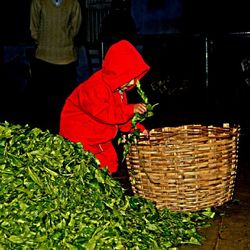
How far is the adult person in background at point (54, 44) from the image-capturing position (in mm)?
6461

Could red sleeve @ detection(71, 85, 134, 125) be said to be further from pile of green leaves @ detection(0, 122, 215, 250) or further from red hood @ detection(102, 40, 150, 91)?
pile of green leaves @ detection(0, 122, 215, 250)

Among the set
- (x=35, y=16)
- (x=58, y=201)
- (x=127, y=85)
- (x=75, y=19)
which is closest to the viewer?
(x=58, y=201)

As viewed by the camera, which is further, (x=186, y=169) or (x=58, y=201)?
(x=186, y=169)

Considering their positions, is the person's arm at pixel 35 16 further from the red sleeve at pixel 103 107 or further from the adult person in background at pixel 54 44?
the red sleeve at pixel 103 107

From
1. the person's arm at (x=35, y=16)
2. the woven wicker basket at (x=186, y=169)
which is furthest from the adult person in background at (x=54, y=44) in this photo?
the woven wicker basket at (x=186, y=169)

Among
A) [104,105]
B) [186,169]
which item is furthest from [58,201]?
[104,105]

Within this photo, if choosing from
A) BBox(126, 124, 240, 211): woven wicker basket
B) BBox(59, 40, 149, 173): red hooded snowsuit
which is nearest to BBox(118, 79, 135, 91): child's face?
BBox(59, 40, 149, 173): red hooded snowsuit

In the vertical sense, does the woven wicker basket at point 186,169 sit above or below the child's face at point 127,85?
below

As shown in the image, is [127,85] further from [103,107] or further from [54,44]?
[54,44]

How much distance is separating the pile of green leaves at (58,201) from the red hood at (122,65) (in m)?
1.09

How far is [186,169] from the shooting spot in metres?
4.01

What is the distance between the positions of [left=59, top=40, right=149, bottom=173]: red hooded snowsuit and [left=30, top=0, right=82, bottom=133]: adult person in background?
2.21m

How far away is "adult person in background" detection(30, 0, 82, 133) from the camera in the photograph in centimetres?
646

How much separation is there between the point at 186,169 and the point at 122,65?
2.87 ft
